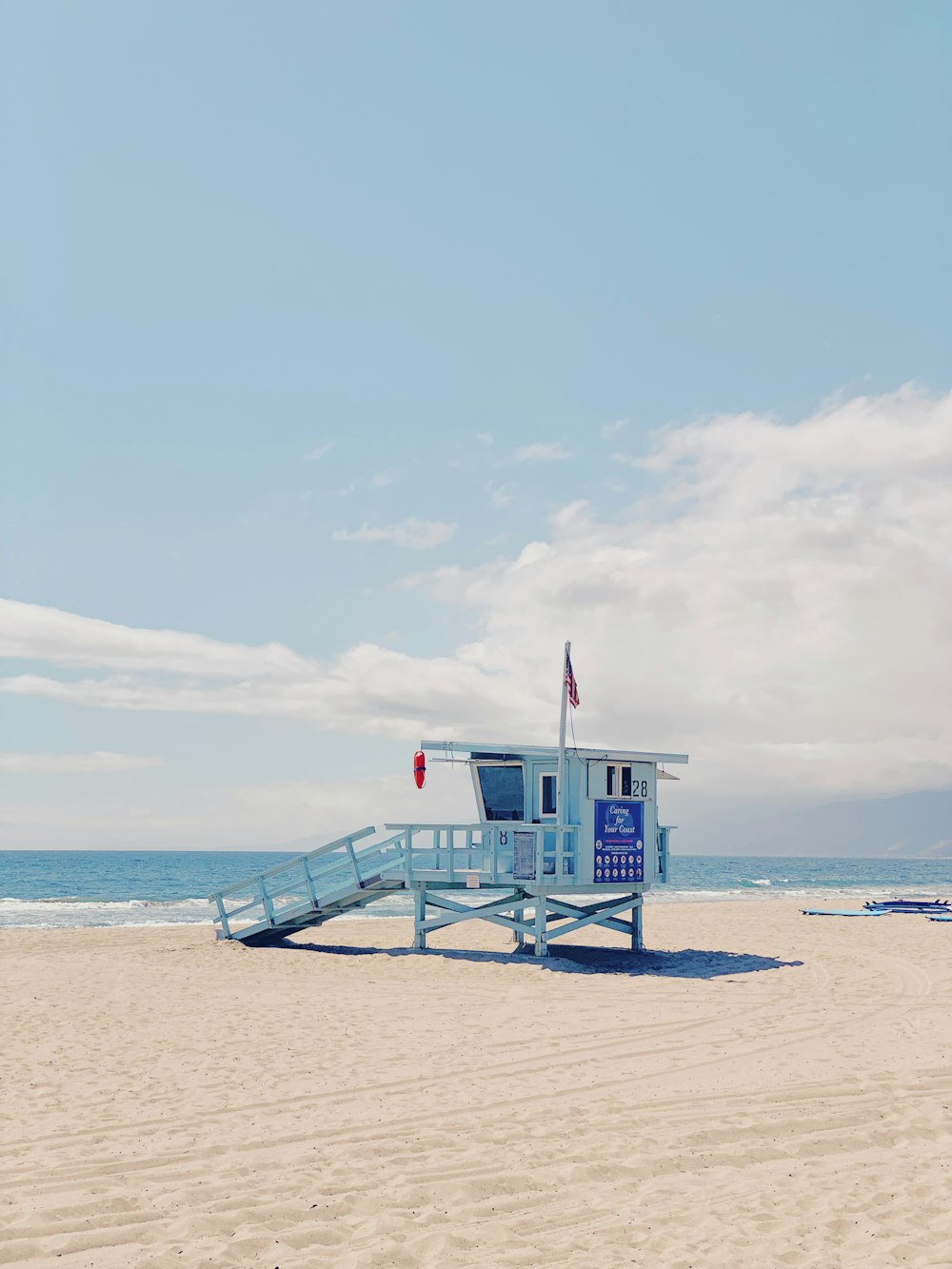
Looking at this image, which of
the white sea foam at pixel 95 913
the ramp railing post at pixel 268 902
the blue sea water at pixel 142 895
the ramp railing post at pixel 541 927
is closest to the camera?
the ramp railing post at pixel 541 927

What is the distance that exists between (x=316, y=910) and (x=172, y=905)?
29847mm

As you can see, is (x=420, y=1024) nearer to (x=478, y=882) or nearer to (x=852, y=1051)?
(x=852, y=1051)

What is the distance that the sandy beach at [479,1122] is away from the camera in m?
6.29

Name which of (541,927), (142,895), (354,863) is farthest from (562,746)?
(142,895)

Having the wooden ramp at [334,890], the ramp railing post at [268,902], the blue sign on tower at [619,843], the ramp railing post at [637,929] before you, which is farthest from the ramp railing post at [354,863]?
the ramp railing post at [637,929]

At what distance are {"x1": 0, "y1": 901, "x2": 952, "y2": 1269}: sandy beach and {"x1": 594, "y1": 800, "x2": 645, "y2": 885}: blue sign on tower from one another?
3.23 meters

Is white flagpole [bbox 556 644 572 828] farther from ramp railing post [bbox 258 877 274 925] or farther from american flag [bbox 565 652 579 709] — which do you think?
ramp railing post [bbox 258 877 274 925]

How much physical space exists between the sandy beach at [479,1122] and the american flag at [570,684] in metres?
5.17

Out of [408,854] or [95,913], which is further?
[95,913]

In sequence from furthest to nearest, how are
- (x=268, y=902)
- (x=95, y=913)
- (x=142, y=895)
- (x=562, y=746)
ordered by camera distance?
(x=142, y=895), (x=95, y=913), (x=268, y=902), (x=562, y=746)

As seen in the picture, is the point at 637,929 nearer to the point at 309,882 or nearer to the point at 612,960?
the point at 612,960

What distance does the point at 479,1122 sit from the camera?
339 inches

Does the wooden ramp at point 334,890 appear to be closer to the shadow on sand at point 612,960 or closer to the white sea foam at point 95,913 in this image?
the shadow on sand at point 612,960

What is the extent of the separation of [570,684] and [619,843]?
3517 millimetres
